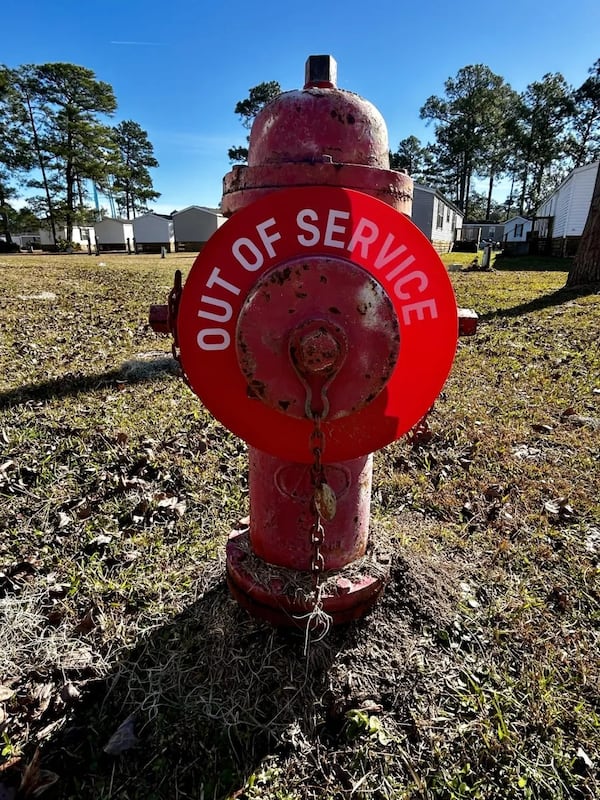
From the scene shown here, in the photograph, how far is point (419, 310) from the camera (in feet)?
4.75

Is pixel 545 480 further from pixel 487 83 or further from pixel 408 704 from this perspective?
pixel 487 83

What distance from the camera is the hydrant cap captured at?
4.72ft

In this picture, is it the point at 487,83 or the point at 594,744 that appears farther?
the point at 487,83

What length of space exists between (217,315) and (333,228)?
40 cm

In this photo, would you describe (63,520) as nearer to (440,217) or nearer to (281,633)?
(281,633)

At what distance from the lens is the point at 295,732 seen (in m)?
1.64

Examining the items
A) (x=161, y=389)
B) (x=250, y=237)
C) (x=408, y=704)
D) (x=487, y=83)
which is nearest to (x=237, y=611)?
(x=408, y=704)

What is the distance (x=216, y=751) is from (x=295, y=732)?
26cm

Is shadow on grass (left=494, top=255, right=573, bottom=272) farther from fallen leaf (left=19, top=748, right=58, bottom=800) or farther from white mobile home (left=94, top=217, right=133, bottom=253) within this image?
white mobile home (left=94, top=217, right=133, bottom=253)

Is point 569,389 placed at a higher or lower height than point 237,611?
higher

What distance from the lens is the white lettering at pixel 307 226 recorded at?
1.33m

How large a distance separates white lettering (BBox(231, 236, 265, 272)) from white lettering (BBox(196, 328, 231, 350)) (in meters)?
0.20

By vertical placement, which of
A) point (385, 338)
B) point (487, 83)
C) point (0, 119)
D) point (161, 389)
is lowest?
point (161, 389)

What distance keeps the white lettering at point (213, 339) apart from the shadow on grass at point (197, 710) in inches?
44.0
